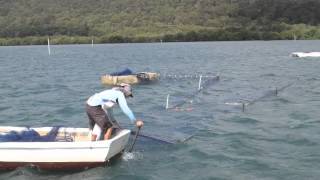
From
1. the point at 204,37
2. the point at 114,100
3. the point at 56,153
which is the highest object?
the point at 114,100

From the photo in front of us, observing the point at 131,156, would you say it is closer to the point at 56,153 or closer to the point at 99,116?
the point at 99,116

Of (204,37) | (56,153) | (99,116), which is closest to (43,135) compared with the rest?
(56,153)

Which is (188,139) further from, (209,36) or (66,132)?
(209,36)

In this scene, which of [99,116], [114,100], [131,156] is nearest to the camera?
[114,100]

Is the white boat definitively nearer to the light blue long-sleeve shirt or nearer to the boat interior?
the boat interior

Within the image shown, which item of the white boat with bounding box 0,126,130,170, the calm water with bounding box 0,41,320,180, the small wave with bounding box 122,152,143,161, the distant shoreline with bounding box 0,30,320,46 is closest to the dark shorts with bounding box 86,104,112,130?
the white boat with bounding box 0,126,130,170

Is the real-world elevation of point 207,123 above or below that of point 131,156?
below

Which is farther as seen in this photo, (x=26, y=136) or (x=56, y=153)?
(x=26, y=136)

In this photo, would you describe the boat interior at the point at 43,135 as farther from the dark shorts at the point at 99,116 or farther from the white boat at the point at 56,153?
the dark shorts at the point at 99,116

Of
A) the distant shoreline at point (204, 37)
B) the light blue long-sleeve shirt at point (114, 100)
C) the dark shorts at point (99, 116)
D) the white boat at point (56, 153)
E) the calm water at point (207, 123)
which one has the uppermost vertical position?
the light blue long-sleeve shirt at point (114, 100)

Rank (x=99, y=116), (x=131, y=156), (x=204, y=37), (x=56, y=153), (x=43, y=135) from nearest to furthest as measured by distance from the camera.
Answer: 1. (x=56, y=153)
2. (x=99, y=116)
3. (x=43, y=135)
4. (x=131, y=156)
5. (x=204, y=37)

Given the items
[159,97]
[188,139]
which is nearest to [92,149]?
[188,139]

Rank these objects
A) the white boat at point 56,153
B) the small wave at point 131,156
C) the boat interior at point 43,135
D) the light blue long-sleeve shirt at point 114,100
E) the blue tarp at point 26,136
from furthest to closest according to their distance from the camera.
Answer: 1. the small wave at point 131,156
2. the boat interior at point 43,135
3. the blue tarp at point 26,136
4. the light blue long-sleeve shirt at point 114,100
5. the white boat at point 56,153

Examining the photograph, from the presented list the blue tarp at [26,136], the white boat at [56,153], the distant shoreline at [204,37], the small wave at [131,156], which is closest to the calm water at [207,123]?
the small wave at [131,156]
